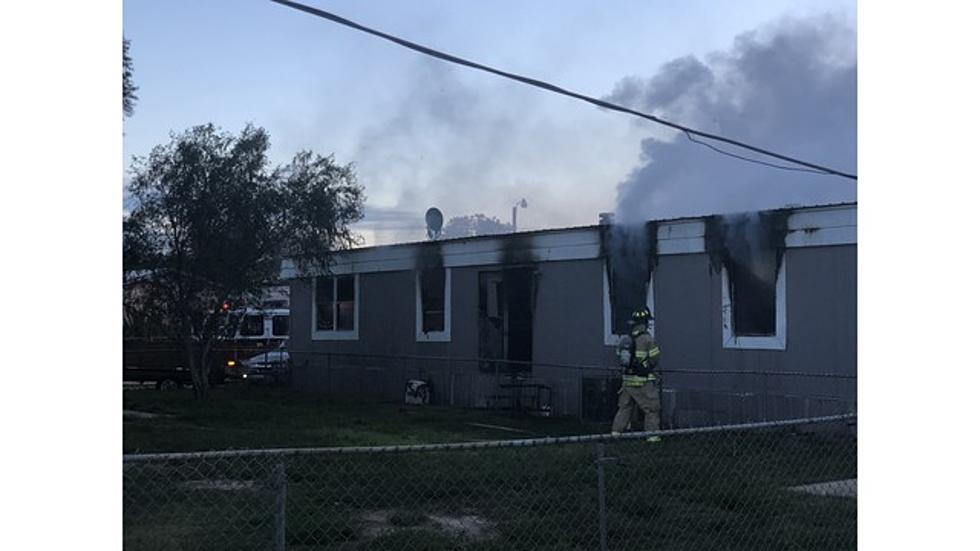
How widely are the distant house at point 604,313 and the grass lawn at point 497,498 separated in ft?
7.96

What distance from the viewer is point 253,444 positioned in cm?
1272

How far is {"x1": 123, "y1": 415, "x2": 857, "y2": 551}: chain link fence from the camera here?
23.6 ft

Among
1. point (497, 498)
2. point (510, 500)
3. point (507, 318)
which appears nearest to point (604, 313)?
point (507, 318)

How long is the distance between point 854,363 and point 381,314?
449 inches

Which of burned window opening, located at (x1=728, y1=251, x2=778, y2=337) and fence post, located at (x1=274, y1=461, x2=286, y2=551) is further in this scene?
burned window opening, located at (x1=728, y1=251, x2=778, y2=337)


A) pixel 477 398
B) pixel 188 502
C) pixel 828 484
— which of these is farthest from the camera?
pixel 477 398

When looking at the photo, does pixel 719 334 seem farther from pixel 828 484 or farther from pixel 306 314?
pixel 306 314

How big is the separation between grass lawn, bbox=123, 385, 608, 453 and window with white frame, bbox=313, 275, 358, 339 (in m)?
2.90

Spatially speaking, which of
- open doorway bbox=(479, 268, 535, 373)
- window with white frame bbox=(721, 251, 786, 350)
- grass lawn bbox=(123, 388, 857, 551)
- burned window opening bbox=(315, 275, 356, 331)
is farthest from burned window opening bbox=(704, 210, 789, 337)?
burned window opening bbox=(315, 275, 356, 331)

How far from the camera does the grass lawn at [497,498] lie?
24.2 feet

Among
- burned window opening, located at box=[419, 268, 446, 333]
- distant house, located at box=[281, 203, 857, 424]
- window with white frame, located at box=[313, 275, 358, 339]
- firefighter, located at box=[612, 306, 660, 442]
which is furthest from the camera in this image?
window with white frame, located at box=[313, 275, 358, 339]

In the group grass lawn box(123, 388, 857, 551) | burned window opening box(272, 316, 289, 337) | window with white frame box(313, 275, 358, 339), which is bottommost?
grass lawn box(123, 388, 857, 551)

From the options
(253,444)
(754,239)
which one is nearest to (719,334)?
(754,239)

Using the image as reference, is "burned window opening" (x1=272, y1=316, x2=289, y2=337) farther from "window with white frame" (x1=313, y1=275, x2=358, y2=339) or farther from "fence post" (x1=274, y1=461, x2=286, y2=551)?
"fence post" (x1=274, y1=461, x2=286, y2=551)
